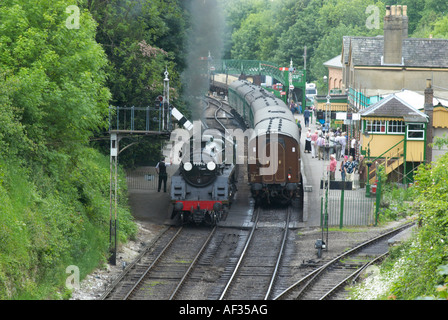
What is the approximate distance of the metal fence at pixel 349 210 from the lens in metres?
24.3

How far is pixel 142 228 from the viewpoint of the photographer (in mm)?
23531

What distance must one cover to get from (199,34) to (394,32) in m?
11.7

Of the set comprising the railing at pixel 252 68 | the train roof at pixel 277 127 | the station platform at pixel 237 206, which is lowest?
the station platform at pixel 237 206

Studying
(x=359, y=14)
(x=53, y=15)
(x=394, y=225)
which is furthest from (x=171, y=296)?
(x=359, y=14)

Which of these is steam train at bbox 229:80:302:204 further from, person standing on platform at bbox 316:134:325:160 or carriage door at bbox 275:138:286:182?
person standing on platform at bbox 316:134:325:160

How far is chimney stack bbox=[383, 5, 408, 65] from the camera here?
3975cm

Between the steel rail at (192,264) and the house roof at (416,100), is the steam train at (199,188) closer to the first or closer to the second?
the steel rail at (192,264)

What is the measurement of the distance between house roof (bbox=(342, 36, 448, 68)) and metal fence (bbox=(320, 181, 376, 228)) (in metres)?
16.6

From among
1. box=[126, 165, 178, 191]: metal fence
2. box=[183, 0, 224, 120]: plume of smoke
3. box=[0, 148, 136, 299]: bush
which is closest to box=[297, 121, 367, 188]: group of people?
box=[183, 0, 224, 120]: plume of smoke

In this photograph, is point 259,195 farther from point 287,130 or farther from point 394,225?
point 394,225

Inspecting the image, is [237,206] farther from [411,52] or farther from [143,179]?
[411,52]

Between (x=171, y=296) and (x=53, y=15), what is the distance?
841 centimetres

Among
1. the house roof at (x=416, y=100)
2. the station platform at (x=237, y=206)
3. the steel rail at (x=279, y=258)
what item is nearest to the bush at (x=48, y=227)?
the station platform at (x=237, y=206)

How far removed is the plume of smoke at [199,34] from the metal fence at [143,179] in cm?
655
